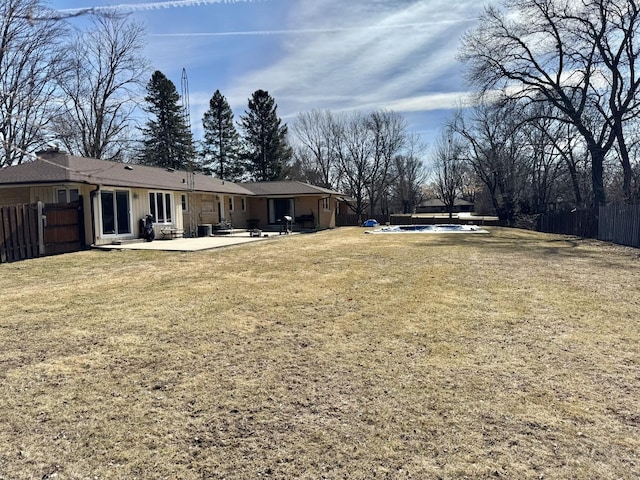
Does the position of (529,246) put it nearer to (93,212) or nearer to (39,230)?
(93,212)

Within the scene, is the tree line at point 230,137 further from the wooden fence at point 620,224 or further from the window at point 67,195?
the wooden fence at point 620,224

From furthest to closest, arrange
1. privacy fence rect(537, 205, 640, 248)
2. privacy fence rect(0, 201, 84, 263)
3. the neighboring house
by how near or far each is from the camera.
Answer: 1. the neighboring house
2. privacy fence rect(537, 205, 640, 248)
3. privacy fence rect(0, 201, 84, 263)

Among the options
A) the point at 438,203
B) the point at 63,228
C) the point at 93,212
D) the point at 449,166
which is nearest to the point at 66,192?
the point at 93,212

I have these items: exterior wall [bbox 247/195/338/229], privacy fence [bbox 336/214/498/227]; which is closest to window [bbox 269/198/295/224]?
exterior wall [bbox 247/195/338/229]

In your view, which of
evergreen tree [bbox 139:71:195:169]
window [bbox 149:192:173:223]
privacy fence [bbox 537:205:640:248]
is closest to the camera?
privacy fence [bbox 537:205:640:248]

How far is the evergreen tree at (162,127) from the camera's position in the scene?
38097 mm

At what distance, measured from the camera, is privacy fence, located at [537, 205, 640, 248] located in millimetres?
15427

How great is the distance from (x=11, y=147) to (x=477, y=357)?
4.38 meters

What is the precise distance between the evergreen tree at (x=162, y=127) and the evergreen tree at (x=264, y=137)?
7566 millimetres

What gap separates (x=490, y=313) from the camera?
5.52 m

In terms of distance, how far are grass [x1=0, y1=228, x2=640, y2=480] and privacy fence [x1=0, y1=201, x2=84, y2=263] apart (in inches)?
199

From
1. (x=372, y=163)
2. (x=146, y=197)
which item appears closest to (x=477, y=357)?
(x=146, y=197)

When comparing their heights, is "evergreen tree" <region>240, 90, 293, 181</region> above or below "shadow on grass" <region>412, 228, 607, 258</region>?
above

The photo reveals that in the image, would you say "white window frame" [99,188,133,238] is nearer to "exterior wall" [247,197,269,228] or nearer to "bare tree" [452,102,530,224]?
"exterior wall" [247,197,269,228]
